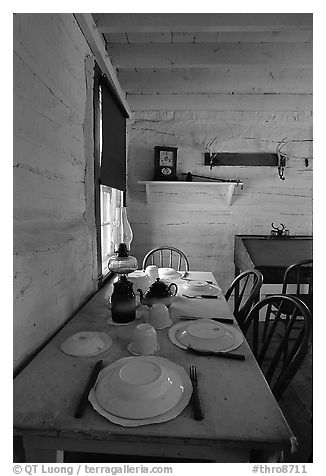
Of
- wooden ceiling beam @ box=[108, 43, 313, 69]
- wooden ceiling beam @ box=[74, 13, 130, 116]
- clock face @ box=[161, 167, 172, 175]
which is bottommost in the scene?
clock face @ box=[161, 167, 172, 175]

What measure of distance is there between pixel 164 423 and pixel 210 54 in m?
2.13

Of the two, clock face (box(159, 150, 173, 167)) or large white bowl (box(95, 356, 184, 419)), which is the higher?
clock face (box(159, 150, 173, 167))

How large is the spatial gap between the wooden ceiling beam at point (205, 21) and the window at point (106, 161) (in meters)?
0.34

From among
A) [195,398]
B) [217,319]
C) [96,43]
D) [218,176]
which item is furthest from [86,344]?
[218,176]

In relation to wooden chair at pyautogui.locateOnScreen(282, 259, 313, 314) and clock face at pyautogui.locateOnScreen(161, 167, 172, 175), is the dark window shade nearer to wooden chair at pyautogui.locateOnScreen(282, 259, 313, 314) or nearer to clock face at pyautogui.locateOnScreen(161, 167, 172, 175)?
clock face at pyautogui.locateOnScreen(161, 167, 172, 175)

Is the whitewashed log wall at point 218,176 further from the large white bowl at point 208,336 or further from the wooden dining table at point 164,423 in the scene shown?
the wooden dining table at point 164,423

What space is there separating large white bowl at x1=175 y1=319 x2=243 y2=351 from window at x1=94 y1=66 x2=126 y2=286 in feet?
2.86

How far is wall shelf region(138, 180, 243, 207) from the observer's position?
300cm

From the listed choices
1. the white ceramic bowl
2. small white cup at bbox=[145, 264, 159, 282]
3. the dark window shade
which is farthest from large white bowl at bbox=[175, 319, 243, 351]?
the dark window shade

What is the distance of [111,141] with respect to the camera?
2285mm

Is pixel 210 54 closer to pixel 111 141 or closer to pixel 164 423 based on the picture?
pixel 111 141

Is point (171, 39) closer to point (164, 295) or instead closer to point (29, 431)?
point (164, 295)

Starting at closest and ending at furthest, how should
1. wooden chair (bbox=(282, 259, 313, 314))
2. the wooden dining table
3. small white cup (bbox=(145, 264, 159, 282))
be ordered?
the wooden dining table < small white cup (bbox=(145, 264, 159, 282)) < wooden chair (bbox=(282, 259, 313, 314))

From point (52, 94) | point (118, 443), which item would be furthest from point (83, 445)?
point (52, 94)
